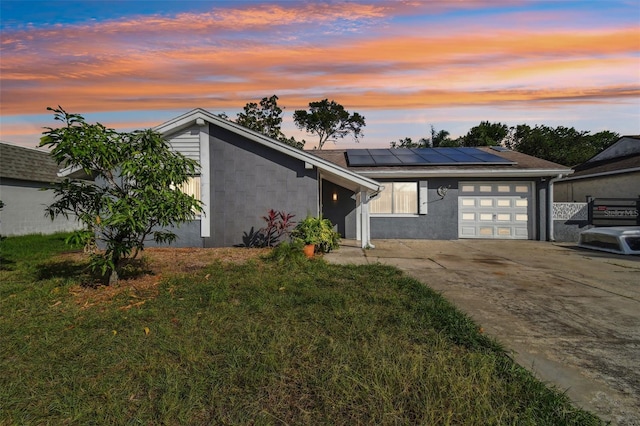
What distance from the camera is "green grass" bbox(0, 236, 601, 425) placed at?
88.1 inches

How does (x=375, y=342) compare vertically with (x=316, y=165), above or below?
below

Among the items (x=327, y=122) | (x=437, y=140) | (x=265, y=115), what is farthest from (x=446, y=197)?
(x=327, y=122)

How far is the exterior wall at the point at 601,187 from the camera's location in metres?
14.4

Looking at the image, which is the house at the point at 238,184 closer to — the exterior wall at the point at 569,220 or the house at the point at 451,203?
the house at the point at 451,203

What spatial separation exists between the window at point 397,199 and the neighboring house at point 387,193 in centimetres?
4

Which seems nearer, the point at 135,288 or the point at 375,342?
the point at 375,342

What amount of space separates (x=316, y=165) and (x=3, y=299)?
286 inches

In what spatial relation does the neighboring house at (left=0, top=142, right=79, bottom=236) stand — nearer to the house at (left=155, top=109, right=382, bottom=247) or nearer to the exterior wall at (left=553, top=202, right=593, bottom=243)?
the house at (left=155, top=109, right=382, bottom=247)

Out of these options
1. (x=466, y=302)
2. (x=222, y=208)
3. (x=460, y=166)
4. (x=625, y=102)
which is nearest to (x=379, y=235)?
(x=460, y=166)

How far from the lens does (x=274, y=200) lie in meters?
10.2

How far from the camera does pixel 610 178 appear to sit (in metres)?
15.5

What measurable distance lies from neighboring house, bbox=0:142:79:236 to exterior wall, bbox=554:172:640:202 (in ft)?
86.5

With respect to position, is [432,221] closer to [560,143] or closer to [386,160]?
[386,160]

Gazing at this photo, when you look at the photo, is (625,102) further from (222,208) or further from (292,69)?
(222,208)
